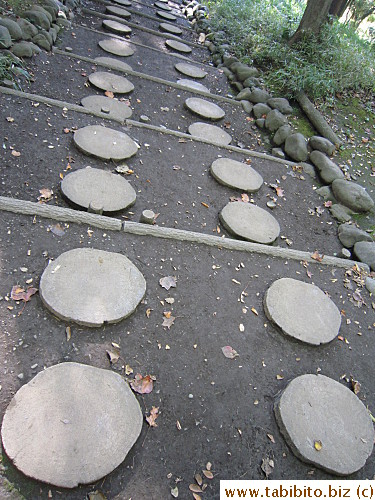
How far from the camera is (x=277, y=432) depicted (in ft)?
7.25

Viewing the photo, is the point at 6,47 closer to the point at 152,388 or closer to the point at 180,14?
the point at 152,388

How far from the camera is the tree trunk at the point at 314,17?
6.72 metres

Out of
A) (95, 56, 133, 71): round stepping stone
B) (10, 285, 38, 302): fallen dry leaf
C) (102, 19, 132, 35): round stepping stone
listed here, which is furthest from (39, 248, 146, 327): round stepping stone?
(102, 19, 132, 35): round stepping stone

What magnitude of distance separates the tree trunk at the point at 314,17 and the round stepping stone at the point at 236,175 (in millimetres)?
4285

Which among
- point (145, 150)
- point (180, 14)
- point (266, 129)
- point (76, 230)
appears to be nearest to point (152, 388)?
point (76, 230)

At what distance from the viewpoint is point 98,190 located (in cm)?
329

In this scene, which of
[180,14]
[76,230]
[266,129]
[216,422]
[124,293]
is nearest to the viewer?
[216,422]

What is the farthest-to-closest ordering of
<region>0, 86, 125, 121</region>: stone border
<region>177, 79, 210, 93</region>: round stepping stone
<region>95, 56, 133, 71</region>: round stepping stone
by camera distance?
<region>177, 79, 210, 93</region>: round stepping stone → <region>95, 56, 133, 71</region>: round stepping stone → <region>0, 86, 125, 121</region>: stone border

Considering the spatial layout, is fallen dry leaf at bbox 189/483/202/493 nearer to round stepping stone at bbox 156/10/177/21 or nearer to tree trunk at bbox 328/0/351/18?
tree trunk at bbox 328/0/351/18

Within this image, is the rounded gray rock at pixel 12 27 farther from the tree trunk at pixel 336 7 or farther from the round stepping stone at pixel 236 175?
the tree trunk at pixel 336 7

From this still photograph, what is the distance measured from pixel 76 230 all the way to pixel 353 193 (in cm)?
352

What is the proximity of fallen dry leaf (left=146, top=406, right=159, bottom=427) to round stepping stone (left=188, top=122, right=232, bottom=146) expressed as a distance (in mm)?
3707

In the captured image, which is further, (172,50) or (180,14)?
(180,14)

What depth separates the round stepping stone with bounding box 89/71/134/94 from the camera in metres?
5.07
